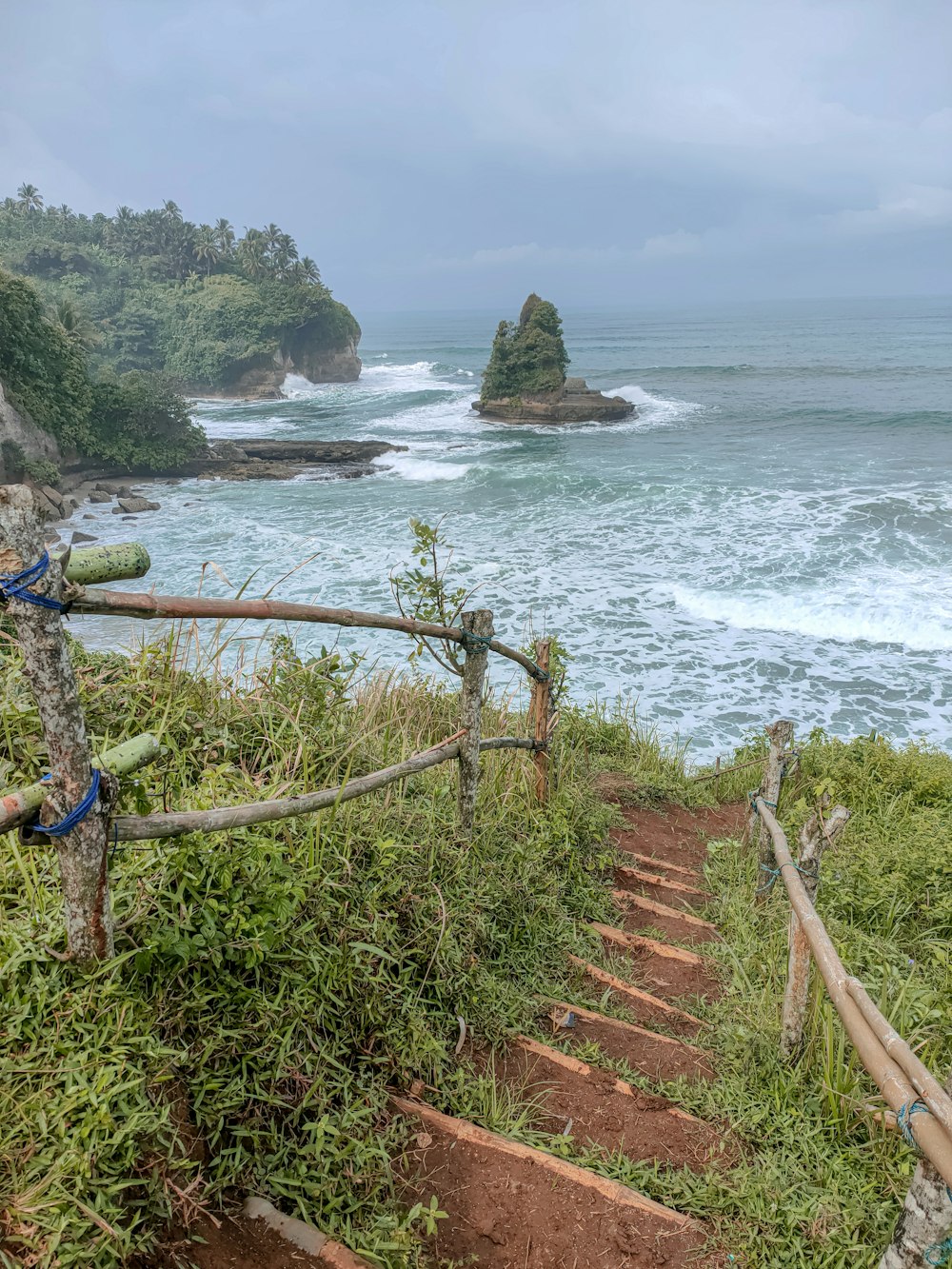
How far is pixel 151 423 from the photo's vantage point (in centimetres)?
2589

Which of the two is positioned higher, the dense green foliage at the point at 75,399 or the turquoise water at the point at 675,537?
the dense green foliage at the point at 75,399

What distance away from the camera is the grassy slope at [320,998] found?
4.99 ft

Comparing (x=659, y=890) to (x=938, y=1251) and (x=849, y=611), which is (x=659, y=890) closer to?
(x=938, y=1251)

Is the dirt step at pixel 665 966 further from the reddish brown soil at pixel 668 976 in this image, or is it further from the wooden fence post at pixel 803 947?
the wooden fence post at pixel 803 947

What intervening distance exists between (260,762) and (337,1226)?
144 cm

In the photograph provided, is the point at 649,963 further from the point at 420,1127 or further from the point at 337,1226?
the point at 337,1226

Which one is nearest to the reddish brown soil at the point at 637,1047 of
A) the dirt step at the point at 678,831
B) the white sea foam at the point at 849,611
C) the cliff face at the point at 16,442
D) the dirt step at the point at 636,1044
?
the dirt step at the point at 636,1044

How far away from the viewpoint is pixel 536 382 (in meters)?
33.1

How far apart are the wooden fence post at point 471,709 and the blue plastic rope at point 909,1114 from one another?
1729 millimetres

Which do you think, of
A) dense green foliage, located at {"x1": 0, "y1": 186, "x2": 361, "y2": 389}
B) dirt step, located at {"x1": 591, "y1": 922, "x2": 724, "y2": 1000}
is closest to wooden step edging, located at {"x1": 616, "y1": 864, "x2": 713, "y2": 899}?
dirt step, located at {"x1": 591, "y1": 922, "x2": 724, "y2": 1000}

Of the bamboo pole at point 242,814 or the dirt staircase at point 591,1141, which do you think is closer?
the bamboo pole at point 242,814

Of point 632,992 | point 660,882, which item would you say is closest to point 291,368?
point 660,882

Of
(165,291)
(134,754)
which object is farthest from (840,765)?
(165,291)

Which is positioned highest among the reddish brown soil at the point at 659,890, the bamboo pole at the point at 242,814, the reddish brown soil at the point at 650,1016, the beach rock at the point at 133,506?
the bamboo pole at the point at 242,814
